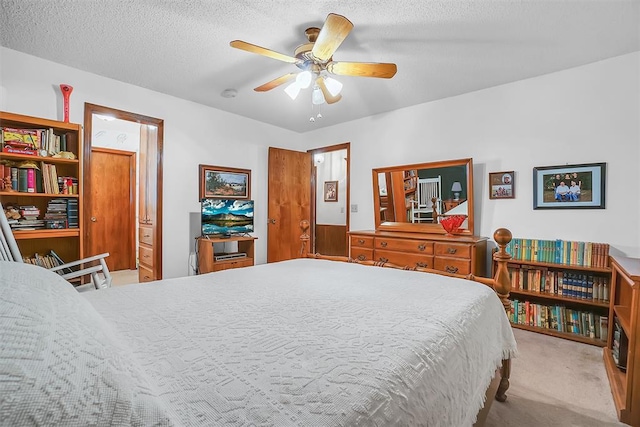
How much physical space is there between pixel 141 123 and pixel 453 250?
3852 millimetres

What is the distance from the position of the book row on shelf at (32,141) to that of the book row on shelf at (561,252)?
180 inches

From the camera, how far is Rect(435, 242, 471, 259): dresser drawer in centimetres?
303

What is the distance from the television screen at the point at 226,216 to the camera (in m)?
3.67

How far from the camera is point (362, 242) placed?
3.88 meters

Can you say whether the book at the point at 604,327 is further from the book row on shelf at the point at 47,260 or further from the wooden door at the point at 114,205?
the wooden door at the point at 114,205

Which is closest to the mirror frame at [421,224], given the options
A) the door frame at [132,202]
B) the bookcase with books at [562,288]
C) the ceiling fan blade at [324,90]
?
the bookcase with books at [562,288]

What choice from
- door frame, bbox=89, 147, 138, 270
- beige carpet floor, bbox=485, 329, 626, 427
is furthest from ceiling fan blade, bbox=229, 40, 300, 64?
door frame, bbox=89, 147, 138, 270

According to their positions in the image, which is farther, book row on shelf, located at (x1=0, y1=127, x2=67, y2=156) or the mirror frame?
the mirror frame

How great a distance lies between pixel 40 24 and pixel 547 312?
16.4 ft

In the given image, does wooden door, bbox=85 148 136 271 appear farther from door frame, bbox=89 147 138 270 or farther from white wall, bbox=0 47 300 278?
white wall, bbox=0 47 300 278

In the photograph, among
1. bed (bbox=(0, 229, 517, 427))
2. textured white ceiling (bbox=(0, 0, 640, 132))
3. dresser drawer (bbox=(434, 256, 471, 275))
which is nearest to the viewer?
bed (bbox=(0, 229, 517, 427))

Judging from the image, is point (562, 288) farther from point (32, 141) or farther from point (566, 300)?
point (32, 141)

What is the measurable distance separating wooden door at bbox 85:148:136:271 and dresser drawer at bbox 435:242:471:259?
16.9 feet

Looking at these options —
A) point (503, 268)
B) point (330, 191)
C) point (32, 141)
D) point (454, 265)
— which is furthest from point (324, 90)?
point (330, 191)
